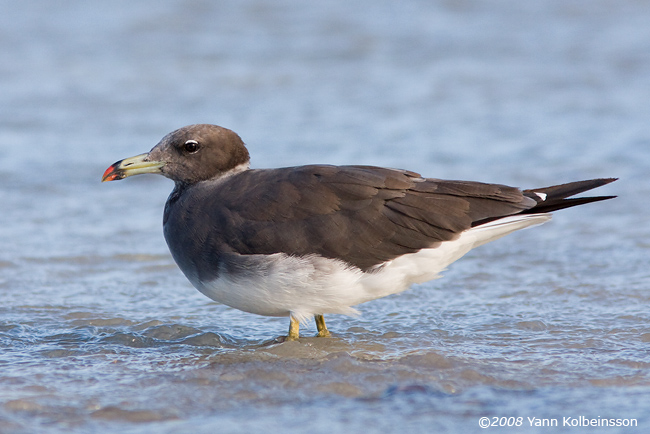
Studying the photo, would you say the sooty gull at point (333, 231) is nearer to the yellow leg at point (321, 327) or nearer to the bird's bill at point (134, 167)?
the yellow leg at point (321, 327)

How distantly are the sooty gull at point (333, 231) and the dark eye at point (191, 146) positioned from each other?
0.54 metres

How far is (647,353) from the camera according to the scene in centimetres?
552

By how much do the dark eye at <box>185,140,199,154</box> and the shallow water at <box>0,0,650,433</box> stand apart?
134cm

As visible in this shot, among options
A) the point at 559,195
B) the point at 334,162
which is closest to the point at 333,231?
the point at 559,195

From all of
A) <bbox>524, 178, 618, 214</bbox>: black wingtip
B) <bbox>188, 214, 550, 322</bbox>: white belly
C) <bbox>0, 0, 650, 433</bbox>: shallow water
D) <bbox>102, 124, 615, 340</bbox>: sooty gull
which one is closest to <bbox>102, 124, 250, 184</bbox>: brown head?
<bbox>102, 124, 615, 340</bbox>: sooty gull

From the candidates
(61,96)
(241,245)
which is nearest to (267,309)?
(241,245)

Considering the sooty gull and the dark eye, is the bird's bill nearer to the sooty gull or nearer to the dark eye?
the dark eye

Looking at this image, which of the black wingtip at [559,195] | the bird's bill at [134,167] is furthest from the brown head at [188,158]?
the black wingtip at [559,195]

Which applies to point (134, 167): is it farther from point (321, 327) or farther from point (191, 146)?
point (321, 327)

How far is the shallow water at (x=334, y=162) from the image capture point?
4887mm

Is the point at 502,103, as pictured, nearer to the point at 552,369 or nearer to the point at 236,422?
the point at 552,369

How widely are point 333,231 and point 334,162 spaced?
4.94 meters

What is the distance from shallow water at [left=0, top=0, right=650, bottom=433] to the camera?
16.0 feet

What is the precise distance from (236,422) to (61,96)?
10.5 meters
